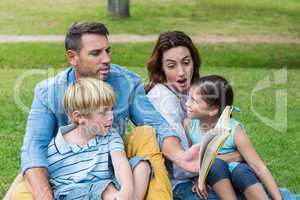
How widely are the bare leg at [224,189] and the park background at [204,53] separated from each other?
2016 millimetres

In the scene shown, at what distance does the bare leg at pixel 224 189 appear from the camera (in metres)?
4.59

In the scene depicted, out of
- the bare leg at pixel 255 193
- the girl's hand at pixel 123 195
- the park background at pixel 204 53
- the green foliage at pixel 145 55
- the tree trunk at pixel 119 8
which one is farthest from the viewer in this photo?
the tree trunk at pixel 119 8

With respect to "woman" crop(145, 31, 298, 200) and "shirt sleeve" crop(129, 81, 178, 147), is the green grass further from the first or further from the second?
"shirt sleeve" crop(129, 81, 178, 147)

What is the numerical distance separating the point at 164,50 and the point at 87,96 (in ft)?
3.18

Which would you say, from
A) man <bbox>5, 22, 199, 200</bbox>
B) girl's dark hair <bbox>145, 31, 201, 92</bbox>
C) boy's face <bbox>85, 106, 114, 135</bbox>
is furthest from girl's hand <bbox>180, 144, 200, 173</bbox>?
girl's dark hair <bbox>145, 31, 201, 92</bbox>

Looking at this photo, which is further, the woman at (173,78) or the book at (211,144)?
the woman at (173,78)

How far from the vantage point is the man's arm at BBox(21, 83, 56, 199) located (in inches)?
177

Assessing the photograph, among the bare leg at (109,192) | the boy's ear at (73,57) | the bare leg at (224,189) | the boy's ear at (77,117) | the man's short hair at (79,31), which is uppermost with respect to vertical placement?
the man's short hair at (79,31)

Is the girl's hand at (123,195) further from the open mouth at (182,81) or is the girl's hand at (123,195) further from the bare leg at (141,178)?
the open mouth at (182,81)

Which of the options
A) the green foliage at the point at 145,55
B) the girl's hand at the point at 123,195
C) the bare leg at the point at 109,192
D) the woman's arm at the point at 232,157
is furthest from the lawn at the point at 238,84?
the girl's hand at the point at 123,195

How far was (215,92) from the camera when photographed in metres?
4.82

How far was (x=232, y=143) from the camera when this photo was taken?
4.82m

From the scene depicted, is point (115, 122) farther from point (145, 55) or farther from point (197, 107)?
point (145, 55)

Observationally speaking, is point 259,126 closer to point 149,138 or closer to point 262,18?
point 149,138
